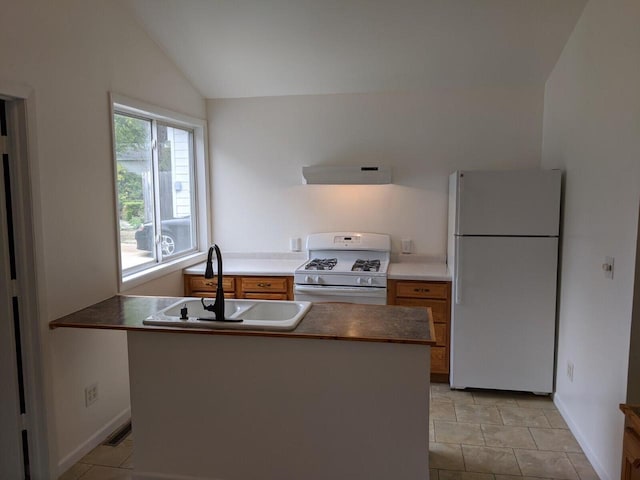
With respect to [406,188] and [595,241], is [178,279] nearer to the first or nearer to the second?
[406,188]

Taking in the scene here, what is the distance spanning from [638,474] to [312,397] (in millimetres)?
1320

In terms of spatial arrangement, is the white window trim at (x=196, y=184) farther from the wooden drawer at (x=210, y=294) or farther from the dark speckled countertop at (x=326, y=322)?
the dark speckled countertop at (x=326, y=322)

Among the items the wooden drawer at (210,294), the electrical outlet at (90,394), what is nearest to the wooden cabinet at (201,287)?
the wooden drawer at (210,294)

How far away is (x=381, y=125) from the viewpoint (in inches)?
165

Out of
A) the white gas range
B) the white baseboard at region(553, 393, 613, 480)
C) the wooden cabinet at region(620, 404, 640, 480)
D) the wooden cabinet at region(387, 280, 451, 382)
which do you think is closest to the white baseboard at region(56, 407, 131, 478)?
the white gas range

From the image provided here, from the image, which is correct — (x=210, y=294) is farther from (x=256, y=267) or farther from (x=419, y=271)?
(x=419, y=271)

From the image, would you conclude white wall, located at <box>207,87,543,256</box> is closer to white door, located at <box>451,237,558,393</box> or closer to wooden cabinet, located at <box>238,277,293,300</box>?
wooden cabinet, located at <box>238,277,293,300</box>

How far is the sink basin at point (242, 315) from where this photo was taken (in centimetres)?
234

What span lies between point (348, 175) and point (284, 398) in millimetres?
2122

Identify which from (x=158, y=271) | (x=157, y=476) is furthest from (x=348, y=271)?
(x=157, y=476)

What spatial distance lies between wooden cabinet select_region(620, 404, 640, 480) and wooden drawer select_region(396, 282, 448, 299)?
77.3 inches

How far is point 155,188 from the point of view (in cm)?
371

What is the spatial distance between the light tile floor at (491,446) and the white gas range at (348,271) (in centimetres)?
92

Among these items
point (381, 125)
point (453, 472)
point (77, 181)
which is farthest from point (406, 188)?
point (77, 181)
